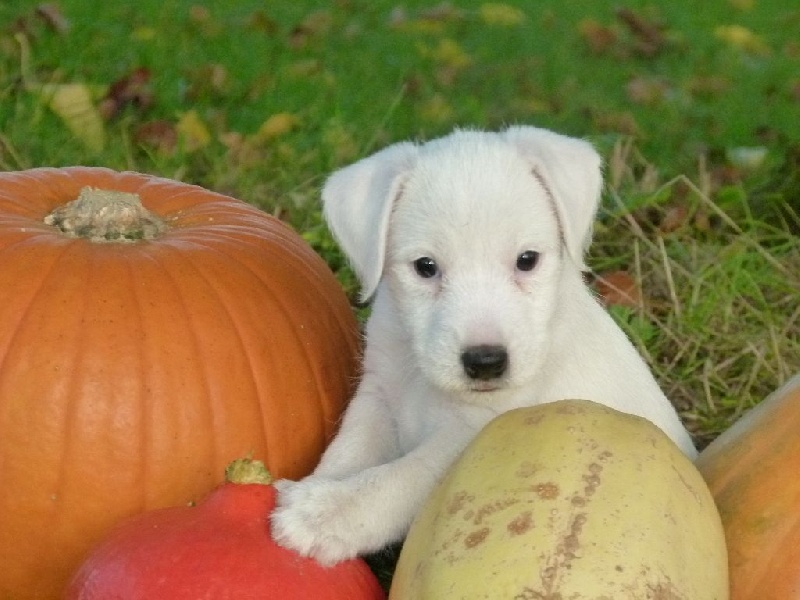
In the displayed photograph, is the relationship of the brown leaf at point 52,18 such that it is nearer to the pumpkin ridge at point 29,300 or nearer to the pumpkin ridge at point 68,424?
the pumpkin ridge at point 29,300

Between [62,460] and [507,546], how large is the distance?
1.36 meters

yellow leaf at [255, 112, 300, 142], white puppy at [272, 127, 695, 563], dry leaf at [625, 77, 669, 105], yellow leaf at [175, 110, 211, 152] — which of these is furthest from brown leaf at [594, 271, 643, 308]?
dry leaf at [625, 77, 669, 105]

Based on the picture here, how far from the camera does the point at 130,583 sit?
276 centimetres

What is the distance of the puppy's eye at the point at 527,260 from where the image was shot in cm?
343

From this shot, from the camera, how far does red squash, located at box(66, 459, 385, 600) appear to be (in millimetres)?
2734

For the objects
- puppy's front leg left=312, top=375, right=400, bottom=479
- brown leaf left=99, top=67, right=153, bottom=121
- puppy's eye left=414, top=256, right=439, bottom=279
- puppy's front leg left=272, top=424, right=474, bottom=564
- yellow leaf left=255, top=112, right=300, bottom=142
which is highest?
puppy's eye left=414, top=256, right=439, bottom=279

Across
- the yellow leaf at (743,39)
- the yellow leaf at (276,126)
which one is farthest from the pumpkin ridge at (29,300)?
the yellow leaf at (743,39)

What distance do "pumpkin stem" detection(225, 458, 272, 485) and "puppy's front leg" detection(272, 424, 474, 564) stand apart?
0.09 m

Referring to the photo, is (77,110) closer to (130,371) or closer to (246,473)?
(130,371)

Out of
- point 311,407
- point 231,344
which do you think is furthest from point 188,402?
point 311,407

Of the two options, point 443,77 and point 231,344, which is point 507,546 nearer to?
point 231,344

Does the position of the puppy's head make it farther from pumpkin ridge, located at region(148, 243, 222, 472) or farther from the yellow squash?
pumpkin ridge, located at region(148, 243, 222, 472)

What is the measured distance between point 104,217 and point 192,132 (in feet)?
9.05

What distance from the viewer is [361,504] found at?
126 inches
